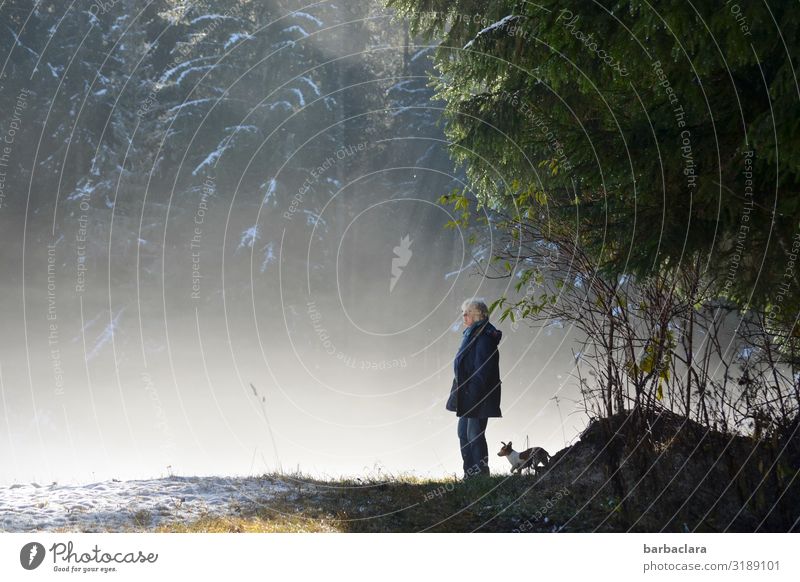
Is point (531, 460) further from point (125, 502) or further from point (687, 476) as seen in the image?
point (125, 502)

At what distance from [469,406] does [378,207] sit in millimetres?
28822

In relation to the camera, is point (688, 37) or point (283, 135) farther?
point (283, 135)

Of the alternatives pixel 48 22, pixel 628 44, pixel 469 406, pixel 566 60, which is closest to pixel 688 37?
pixel 628 44

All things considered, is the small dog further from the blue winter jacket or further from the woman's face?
the woman's face

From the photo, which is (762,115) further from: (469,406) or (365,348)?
(365,348)

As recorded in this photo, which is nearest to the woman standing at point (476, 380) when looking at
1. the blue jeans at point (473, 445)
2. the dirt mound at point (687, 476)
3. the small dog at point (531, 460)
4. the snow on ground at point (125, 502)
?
the blue jeans at point (473, 445)

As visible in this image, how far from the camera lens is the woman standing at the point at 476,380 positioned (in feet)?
26.8

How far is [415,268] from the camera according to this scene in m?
35.2

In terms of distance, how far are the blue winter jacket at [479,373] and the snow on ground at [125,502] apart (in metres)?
2.03

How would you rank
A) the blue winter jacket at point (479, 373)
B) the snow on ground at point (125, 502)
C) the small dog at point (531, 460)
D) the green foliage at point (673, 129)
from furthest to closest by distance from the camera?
the blue winter jacket at point (479, 373) → the small dog at point (531, 460) → the snow on ground at point (125, 502) → the green foliage at point (673, 129)

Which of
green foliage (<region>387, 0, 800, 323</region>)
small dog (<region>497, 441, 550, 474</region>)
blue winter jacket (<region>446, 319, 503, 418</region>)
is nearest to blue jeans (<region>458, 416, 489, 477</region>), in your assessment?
blue winter jacket (<region>446, 319, 503, 418</region>)

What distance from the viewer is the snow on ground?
5821 mm

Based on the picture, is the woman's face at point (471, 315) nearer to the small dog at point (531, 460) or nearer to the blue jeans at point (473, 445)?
the blue jeans at point (473, 445)
